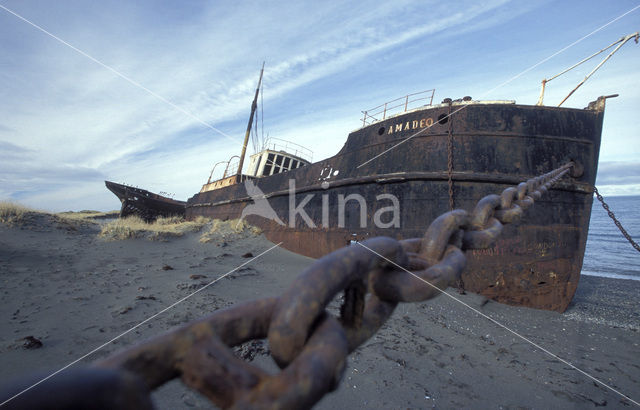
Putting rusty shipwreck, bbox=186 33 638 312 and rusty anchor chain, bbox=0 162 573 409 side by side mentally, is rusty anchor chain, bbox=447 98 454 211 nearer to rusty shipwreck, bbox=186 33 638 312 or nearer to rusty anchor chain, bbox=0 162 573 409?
rusty shipwreck, bbox=186 33 638 312

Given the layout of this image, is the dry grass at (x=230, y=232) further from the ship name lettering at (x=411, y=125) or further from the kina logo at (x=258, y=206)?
the ship name lettering at (x=411, y=125)

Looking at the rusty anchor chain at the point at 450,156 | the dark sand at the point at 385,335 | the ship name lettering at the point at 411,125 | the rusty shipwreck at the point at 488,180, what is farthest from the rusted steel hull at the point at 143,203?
the rusty anchor chain at the point at 450,156

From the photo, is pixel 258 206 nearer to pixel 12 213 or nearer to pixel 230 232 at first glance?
pixel 230 232

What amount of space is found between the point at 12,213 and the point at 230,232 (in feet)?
21.0

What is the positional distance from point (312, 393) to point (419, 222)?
4.88 meters

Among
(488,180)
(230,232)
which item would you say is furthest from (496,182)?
(230,232)

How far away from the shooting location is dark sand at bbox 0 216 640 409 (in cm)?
225

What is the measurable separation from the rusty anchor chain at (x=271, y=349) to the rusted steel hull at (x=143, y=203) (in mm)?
19812

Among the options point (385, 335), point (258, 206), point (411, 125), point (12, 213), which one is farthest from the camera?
point (258, 206)

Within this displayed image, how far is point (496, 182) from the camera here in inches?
184

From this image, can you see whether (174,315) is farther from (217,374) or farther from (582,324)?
(582,324)

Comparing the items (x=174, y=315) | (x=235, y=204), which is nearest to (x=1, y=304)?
(x=174, y=315)

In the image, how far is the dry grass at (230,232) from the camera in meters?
8.87

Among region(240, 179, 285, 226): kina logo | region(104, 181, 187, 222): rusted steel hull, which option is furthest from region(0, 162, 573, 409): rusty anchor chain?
region(104, 181, 187, 222): rusted steel hull
